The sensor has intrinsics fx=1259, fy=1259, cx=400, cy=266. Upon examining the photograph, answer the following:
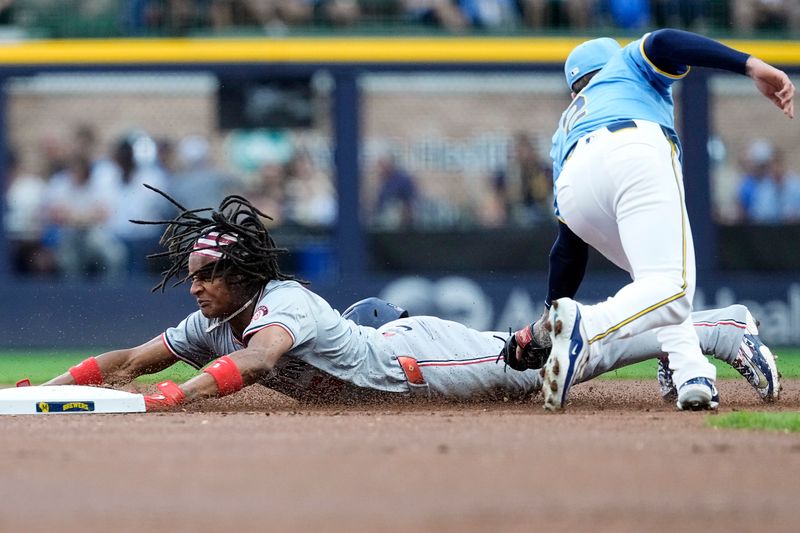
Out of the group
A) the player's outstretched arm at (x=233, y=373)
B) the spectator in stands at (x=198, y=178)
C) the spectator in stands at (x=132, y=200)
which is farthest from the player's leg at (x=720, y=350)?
the spectator in stands at (x=132, y=200)

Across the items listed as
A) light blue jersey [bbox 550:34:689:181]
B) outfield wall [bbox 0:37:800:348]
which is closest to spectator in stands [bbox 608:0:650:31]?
outfield wall [bbox 0:37:800:348]

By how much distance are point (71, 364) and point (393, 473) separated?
24.2 feet

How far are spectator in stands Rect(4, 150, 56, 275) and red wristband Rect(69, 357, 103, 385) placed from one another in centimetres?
747

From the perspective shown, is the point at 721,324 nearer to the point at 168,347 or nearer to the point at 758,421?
the point at 758,421

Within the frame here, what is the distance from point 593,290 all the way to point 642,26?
128 inches

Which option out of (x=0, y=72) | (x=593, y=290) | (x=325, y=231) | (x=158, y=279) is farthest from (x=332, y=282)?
(x=0, y=72)

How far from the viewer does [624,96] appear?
5.65m

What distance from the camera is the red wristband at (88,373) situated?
20.7 feet

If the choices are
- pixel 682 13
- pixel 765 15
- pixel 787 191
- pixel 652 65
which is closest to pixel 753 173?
pixel 787 191

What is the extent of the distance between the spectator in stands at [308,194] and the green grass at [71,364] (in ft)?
8.77


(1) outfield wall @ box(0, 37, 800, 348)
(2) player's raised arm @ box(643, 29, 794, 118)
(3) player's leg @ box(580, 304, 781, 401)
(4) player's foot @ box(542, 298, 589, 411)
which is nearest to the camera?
(4) player's foot @ box(542, 298, 589, 411)

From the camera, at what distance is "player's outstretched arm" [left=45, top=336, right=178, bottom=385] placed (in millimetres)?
6285

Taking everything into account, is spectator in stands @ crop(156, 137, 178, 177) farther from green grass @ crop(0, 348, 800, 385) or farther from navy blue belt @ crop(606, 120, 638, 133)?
navy blue belt @ crop(606, 120, 638, 133)

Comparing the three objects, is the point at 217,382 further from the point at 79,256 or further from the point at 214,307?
the point at 79,256
